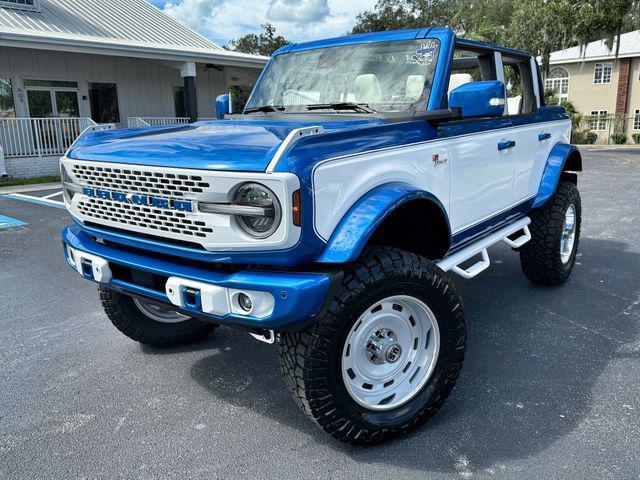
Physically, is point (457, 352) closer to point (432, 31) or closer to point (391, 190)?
point (391, 190)

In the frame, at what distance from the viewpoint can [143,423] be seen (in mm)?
2865

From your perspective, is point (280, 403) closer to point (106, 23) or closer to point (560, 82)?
point (106, 23)

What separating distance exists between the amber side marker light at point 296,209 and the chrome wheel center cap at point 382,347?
77cm

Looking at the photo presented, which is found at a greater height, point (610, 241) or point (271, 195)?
point (271, 195)

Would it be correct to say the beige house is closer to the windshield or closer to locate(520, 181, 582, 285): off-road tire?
locate(520, 181, 582, 285): off-road tire

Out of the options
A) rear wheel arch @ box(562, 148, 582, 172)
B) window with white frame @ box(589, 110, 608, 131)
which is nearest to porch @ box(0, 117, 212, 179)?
rear wheel arch @ box(562, 148, 582, 172)

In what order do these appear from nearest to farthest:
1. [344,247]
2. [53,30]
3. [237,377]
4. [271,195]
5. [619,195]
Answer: [271,195] < [344,247] < [237,377] < [619,195] < [53,30]

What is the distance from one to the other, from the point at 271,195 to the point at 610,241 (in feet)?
18.6

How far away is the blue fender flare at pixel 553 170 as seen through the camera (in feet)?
14.8

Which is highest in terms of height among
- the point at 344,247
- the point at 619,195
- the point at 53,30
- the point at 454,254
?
the point at 53,30

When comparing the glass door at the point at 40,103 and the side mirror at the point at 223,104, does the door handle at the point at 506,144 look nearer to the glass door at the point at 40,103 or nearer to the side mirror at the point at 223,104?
the side mirror at the point at 223,104

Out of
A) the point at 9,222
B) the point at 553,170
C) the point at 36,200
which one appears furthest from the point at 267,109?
the point at 36,200

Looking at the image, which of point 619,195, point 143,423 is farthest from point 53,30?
point 143,423

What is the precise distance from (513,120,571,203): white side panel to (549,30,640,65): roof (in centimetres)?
2977
